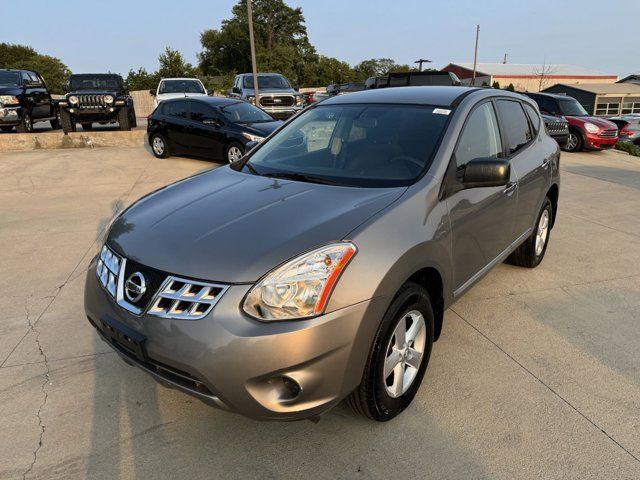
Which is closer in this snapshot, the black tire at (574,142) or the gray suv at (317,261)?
the gray suv at (317,261)

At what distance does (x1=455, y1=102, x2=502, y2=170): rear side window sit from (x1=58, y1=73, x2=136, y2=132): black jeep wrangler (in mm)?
12338

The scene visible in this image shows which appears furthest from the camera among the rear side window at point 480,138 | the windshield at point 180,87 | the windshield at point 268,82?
the windshield at point 268,82

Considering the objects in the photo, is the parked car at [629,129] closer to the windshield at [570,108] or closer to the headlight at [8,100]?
the windshield at [570,108]

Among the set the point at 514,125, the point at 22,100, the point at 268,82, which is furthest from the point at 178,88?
the point at 514,125

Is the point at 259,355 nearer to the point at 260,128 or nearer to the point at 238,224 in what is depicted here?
the point at 238,224

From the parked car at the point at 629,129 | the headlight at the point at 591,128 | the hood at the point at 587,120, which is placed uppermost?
the hood at the point at 587,120

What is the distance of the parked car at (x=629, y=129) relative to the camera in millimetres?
17953

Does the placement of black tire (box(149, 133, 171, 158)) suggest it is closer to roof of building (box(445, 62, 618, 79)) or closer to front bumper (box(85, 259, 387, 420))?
front bumper (box(85, 259, 387, 420))

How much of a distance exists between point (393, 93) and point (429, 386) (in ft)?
6.85

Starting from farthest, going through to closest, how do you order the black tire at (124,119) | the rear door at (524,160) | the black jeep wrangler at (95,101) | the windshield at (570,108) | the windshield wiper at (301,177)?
the windshield at (570,108)
the black tire at (124,119)
the black jeep wrangler at (95,101)
the rear door at (524,160)
the windshield wiper at (301,177)

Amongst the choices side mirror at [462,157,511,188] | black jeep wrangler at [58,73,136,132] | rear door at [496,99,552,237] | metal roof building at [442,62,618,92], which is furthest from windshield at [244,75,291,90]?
metal roof building at [442,62,618,92]

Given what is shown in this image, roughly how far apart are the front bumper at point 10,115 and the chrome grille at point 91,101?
6.09 feet

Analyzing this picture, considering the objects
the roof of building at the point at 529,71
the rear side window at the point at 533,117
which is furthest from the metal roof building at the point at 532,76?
the rear side window at the point at 533,117

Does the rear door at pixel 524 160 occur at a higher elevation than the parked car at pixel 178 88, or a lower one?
lower
